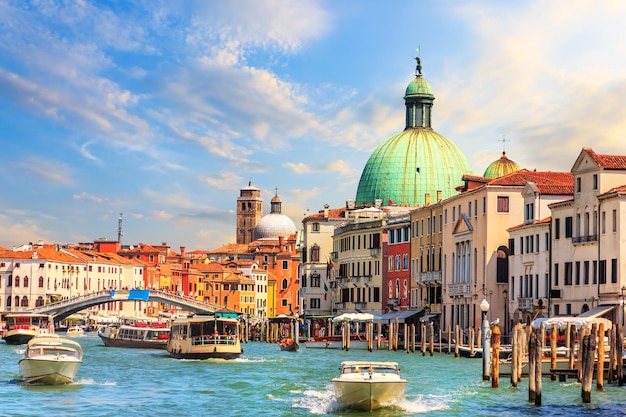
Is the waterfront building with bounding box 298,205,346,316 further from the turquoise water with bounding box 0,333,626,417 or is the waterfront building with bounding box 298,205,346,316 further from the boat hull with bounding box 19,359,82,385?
A: the boat hull with bounding box 19,359,82,385

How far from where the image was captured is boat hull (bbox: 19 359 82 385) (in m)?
29.8

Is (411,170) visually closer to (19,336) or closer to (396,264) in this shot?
(396,264)

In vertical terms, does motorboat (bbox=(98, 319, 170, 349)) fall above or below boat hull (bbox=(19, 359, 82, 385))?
above

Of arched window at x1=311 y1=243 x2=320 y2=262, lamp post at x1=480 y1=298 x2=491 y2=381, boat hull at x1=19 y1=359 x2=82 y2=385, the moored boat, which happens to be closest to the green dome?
arched window at x1=311 y1=243 x2=320 y2=262

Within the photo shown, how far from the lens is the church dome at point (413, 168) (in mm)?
78562

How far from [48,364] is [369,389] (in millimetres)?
9069

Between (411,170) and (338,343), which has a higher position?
(411,170)

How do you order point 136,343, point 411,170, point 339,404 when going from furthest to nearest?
point 411,170 → point 136,343 → point 339,404

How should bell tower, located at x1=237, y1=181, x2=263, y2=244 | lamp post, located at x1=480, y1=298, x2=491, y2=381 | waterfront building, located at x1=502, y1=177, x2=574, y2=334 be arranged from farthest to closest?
bell tower, located at x1=237, y1=181, x2=263, y2=244 → waterfront building, located at x1=502, y1=177, x2=574, y2=334 → lamp post, located at x1=480, y1=298, x2=491, y2=381

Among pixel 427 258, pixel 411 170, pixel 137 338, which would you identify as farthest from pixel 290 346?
pixel 411 170

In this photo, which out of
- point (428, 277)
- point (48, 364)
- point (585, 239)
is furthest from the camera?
point (428, 277)

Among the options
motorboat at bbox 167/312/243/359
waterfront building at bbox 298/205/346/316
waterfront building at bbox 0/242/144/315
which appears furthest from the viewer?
waterfront building at bbox 0/242/144/315

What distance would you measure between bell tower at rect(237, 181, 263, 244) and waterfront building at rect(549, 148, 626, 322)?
12900 cm

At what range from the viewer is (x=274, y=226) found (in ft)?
512
